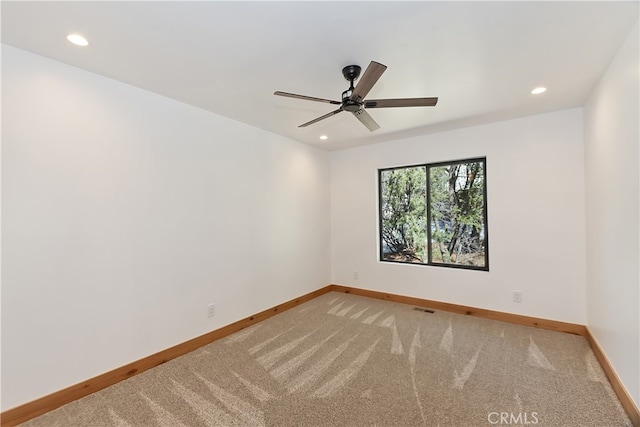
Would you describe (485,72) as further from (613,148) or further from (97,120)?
(97,120)

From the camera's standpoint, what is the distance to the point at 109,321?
7.16 feet

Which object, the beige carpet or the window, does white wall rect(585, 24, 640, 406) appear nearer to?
the beige carpet

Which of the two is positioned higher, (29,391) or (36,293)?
(36,293)

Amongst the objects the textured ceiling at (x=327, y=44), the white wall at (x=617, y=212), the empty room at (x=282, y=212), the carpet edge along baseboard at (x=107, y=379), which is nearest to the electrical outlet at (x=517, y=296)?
the empty room at (x=282, y=212)

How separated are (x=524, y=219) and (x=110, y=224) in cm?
427

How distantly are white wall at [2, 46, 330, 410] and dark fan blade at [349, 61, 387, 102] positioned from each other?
1.78 metres

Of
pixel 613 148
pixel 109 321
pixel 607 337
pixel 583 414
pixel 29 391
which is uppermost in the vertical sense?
pixel 613 148

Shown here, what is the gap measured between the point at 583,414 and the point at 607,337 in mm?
859

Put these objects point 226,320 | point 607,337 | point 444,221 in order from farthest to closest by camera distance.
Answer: point 444,221 → point 226,320 → point 607,337

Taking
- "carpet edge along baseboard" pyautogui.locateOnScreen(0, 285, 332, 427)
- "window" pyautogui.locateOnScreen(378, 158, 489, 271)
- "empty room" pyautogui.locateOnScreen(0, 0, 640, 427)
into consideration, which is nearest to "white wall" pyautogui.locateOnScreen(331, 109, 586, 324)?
"empty room" pyautogui.locateOnScreen(0, 0, 640, 427)

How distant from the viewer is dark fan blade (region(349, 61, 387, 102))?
1563mm

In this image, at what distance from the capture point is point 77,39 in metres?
1.73

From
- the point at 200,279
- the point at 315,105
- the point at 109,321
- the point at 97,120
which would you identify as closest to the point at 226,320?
the point at 200,279

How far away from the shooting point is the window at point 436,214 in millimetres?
3635
